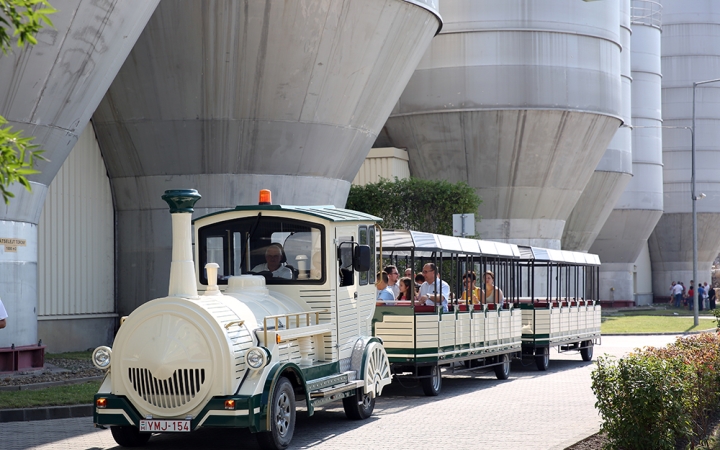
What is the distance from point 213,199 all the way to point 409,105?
15.0 m

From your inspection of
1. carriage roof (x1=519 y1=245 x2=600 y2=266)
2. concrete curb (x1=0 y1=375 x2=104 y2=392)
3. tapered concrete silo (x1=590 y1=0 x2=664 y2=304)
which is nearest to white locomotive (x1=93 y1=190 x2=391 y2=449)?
concrete curb (x1=0 y1=375 x2=104 y2=392)

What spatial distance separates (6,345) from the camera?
15.8 metres

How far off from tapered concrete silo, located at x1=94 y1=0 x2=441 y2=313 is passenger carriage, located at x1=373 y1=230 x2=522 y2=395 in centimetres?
460

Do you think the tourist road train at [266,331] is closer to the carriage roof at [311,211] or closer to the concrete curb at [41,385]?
the carriage roof at [311,211]

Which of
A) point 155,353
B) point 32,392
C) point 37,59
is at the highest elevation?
point 37,59

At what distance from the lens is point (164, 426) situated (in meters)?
9.45

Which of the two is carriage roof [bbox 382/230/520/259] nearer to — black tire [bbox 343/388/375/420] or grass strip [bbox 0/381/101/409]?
black tire [bbox 343/388/375/420]

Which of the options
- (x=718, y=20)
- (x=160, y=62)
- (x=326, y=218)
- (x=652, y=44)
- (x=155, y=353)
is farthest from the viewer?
(x=718, y=20)

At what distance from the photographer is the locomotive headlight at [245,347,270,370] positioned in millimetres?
9594

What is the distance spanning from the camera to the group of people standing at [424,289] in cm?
1554

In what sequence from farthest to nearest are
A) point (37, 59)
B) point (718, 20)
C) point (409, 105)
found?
point (718, 20) < point (409, 105) < point (37, 59)

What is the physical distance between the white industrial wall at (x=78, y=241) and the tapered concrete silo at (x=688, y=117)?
45758mm

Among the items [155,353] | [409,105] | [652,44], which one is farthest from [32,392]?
[652,44]

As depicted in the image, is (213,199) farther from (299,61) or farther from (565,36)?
(565,36)
